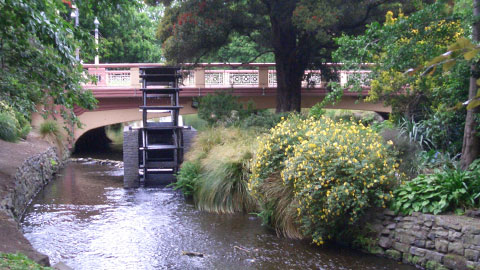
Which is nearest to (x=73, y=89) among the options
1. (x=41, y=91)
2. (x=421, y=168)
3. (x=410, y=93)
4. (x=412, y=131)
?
(x=41, y=91)

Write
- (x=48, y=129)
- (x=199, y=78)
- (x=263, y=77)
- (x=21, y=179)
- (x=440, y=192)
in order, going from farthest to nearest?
(x=263, y=77)
(x=199, y=78)
(x=48, y=129)
(x=21, y=179)
(x=440, y=192)

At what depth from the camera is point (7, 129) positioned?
44.5 ft

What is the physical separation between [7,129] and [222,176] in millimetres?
6995

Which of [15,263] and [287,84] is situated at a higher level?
[287,84]

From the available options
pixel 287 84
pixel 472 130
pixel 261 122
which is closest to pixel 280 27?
Result: pixel 287 84

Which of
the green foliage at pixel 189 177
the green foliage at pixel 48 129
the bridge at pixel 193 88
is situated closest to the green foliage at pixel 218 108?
the bridge at pixel 193 88

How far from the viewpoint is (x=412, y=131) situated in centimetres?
981

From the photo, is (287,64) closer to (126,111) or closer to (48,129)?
(126,111)

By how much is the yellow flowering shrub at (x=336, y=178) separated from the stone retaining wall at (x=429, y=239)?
344 mm

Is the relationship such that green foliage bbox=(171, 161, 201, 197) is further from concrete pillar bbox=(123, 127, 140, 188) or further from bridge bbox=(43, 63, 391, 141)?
bridge bbox=(43, 63, 391, 141)

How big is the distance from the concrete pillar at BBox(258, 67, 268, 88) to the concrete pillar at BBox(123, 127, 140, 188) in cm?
705

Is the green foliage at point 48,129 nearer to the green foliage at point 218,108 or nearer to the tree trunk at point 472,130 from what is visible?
the green foliage at point 218,108

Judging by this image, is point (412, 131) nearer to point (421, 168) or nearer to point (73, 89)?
point (421, 168)

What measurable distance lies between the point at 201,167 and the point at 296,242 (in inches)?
157
